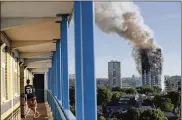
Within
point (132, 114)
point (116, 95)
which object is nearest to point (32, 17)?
point (116, 95)

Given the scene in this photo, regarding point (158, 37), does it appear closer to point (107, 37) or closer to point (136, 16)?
point (136, 16)

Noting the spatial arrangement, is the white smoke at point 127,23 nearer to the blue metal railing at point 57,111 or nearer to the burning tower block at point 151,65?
the burning tower block at point 151,65

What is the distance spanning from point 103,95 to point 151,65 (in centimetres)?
55

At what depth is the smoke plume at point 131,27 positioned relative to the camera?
160 centimetres

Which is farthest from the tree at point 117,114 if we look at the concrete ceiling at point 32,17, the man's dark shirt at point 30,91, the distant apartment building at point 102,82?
the man's dark shirt at point 30,91

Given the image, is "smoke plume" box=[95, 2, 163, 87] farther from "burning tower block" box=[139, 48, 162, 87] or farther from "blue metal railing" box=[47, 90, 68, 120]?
"blue metal railing" box=[47, 90, 68, 120]

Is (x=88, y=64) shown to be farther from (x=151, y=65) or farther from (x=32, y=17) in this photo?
(x=32, y=17)

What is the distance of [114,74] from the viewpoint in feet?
6.45

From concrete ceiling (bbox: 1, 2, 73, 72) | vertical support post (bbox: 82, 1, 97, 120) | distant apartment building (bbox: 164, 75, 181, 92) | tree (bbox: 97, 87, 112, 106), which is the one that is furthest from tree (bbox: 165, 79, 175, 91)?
concrete ceiling (bbox: 1, 2, 73, 72)

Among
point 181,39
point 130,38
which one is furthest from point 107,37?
point 181,39

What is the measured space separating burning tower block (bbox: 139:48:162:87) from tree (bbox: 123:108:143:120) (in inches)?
5.8

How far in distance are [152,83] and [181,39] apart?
1.57 ft

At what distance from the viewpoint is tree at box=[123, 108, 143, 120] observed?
160cm

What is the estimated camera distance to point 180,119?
1.14 m
